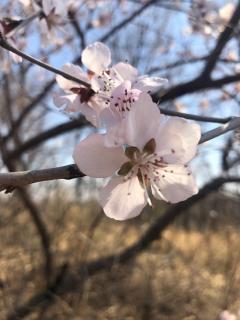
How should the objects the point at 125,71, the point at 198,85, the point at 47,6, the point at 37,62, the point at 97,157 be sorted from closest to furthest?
1. the point at 97,157
2. the point at 37,62
3. the point at 125,71
4. the point at 47,6
5. the point at 198,85

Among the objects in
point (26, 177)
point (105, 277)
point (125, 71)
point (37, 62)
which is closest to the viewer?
point (26, 177)

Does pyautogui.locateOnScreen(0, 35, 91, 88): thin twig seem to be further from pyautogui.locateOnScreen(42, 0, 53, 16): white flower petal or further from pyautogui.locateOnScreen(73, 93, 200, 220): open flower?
pyautogui.locateOnScreen(42, 0, 53, 16): white flower petal

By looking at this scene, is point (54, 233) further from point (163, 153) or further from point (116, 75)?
point (163, 153)

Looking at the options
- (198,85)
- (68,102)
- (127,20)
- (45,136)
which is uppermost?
(68,102)

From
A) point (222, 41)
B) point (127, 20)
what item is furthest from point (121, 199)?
point (127, 20)

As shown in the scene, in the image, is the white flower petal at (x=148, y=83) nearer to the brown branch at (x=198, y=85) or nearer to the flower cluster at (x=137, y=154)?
the flower cluster at (x=137, y=154)

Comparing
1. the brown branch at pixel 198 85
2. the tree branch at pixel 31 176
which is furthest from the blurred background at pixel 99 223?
the tree branch at pixel 31 176

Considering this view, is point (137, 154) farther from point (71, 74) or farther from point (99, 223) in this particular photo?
point (99, 223)
